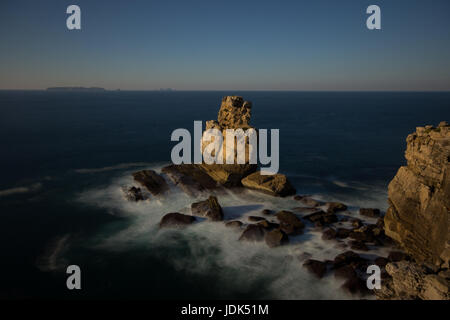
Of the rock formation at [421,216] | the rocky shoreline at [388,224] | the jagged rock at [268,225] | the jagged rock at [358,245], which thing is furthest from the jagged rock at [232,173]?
the rock formation at [421,216]

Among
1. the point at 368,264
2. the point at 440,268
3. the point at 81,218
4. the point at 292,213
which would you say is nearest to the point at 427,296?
the point at 440,268

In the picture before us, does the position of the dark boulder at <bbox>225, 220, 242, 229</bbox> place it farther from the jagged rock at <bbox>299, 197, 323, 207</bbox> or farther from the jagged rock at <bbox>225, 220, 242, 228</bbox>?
the jagged rock at <bbox>299, 197, 323, 207</bbox>

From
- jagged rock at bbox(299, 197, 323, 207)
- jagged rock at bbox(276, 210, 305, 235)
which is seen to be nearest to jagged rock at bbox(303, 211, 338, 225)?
jagged rock at bbox(276, 210, 305, 235)

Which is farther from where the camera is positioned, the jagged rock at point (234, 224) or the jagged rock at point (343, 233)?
the jagged rock at point (234, 224)

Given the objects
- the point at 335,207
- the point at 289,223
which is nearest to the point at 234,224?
the point at 289,223

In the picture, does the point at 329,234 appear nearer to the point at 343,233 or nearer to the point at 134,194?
the point at 343,233

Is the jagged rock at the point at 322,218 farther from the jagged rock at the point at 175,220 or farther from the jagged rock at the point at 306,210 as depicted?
the jagged rock at the point at 175,220
